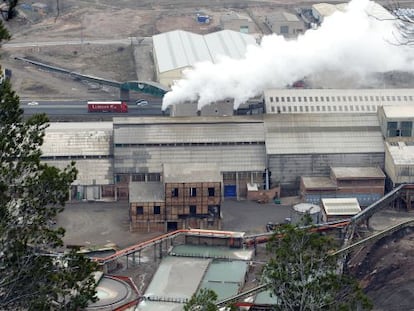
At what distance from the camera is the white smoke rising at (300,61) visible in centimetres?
8981

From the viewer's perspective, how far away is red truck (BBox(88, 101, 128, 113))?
102875 millimetres

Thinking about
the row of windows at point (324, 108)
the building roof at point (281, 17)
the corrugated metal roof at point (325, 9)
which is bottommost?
the row of windows at point (324, 108)

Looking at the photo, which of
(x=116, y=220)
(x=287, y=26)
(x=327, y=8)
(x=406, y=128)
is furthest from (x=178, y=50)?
(x=116, y=220)

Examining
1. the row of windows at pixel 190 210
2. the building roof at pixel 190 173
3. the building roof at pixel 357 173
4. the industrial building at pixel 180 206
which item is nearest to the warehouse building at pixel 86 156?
the building roof at pixel 190 173

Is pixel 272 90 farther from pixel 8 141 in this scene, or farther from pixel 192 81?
pixel 8 141

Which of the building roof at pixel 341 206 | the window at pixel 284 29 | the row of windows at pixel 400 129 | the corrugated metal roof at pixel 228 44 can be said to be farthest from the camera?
the window at pixel 284 29

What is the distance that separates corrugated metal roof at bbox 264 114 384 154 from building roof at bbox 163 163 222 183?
680cm

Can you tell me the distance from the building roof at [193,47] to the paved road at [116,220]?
30525 mm

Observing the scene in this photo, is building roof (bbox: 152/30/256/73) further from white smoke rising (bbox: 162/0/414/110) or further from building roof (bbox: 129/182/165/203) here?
building roof (bbox: 129/182/165/203)

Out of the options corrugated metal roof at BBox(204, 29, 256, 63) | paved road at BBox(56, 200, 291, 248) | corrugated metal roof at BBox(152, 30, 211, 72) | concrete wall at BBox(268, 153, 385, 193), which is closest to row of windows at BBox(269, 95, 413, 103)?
concrete wall at BBox(268, 153, 385, 193)

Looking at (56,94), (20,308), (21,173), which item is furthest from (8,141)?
(56,94)

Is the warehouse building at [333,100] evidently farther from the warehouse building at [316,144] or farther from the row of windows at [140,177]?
the row of windows at [140,177]

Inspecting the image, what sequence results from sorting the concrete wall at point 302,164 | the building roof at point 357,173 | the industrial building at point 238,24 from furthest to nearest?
1. the industrial building at point 238,24
2. the concrete wall at point 302,164
3. the building roof at point 357,173

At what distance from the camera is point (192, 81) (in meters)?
89.6
